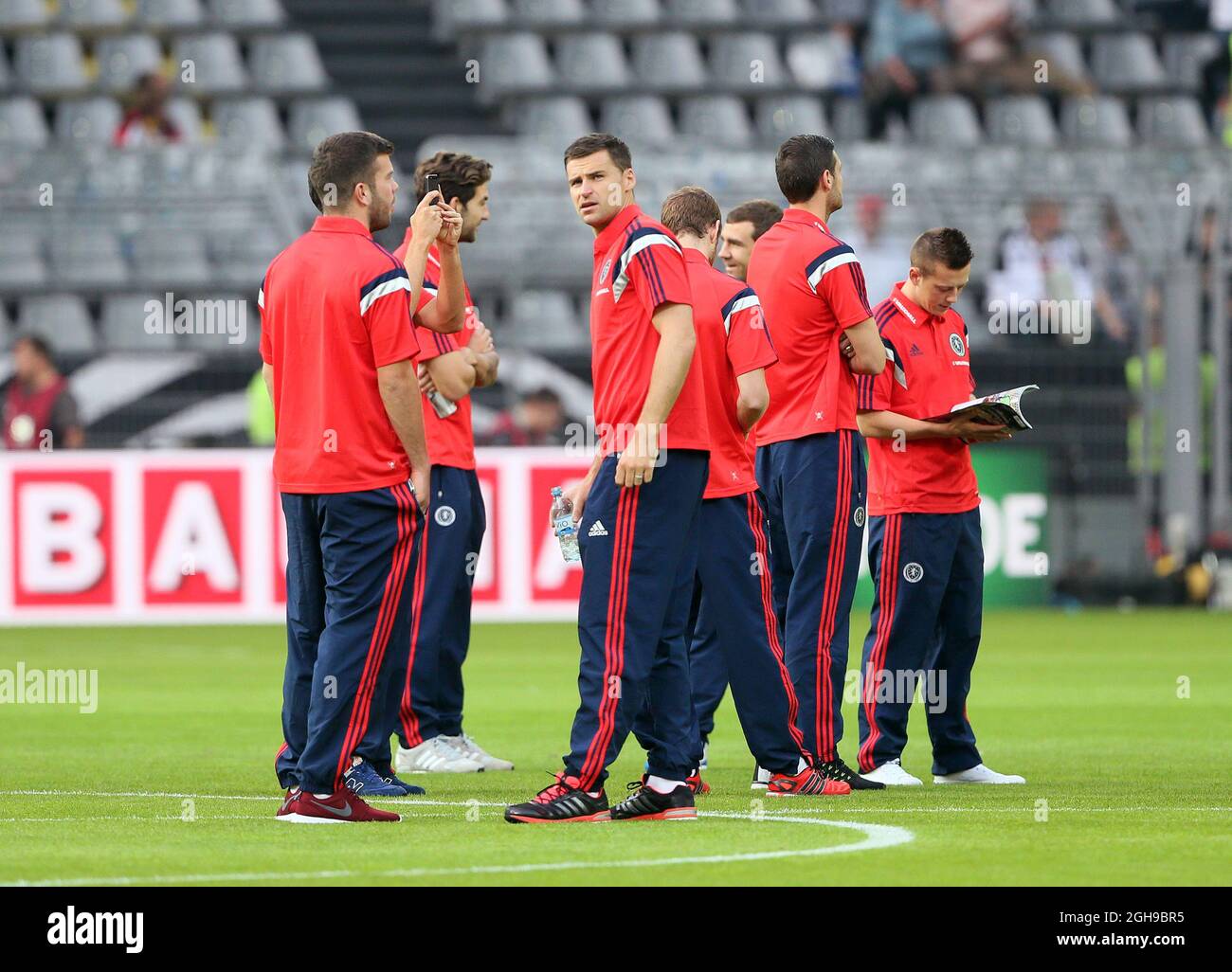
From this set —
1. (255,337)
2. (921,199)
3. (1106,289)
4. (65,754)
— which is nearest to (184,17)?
(255,337)

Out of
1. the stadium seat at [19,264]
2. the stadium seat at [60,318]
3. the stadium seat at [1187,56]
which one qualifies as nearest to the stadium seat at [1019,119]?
the stadium seat at [1187,56]

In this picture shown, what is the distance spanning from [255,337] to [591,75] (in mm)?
7738

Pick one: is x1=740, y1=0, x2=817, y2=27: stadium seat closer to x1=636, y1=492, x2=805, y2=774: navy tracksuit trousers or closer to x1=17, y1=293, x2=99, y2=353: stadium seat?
x1=17, y1=293, x2=99, y2=353: stadium seat

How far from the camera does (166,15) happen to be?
2627cm

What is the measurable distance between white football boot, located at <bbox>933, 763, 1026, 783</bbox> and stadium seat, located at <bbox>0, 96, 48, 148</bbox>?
18.9 meters

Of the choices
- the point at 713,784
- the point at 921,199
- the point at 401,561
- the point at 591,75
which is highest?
the point at 591,75

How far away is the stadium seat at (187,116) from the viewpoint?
25.4 metres

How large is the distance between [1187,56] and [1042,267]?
8.91 metres

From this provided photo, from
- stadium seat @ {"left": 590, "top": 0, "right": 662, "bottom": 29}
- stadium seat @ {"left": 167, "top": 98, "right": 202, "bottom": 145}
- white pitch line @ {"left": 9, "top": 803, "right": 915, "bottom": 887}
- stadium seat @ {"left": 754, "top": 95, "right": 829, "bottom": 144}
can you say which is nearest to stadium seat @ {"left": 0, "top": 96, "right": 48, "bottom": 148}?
stadium seat @ {"left": 167, "top": 98, "right": 202, "bottom": 145}

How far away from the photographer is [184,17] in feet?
86.6

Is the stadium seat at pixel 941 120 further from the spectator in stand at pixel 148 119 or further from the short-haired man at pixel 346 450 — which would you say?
the short-haired man at pixel 346 450

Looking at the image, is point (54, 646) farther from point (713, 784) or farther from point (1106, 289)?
point (1106, 289)

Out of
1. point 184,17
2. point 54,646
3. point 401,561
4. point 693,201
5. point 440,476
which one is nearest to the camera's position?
point 401,561

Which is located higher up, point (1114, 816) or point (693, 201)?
point (693, 201)
